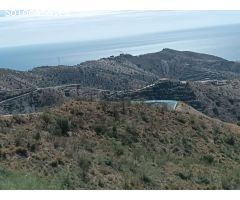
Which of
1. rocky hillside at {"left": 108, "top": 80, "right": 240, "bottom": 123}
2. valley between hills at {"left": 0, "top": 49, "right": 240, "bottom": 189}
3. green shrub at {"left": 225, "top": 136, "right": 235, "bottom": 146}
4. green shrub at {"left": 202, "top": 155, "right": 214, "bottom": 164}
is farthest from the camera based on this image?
rocky hillside at {"left": 108, "top": 80, "right": 240, "bottom": 123}

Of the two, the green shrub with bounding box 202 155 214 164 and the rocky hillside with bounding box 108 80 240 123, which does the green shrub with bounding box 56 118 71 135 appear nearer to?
the green shrub with bounding box 202 155 214 164

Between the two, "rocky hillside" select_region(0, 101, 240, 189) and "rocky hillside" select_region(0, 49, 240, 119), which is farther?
"rocky hillside" select_region(0, 49, 240, 119)

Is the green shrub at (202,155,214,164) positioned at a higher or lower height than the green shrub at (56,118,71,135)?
lower

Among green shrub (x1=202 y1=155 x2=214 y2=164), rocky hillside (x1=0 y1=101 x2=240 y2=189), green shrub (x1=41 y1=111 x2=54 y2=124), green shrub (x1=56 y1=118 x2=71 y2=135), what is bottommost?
green shrub (x1=202 y1=155 x2=214 y2=164)

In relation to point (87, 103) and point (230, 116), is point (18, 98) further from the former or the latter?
point (87, 103)

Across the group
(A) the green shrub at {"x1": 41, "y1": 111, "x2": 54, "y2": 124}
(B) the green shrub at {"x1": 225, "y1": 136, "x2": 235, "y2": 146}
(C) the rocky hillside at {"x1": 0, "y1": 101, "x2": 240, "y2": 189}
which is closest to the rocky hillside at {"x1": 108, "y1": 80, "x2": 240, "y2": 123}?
(C) the rocky hillside at {"x1": 0, "y1": 101, "x2": 240, "y2": 189}

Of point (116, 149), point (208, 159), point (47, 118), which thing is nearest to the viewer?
point (116, 149)

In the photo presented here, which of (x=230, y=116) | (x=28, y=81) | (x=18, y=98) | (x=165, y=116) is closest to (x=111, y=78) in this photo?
(x=28, y=81)

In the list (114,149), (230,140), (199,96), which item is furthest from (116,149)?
(199,96)

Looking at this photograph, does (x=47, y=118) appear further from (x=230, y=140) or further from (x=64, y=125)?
(x=230, y=140)
